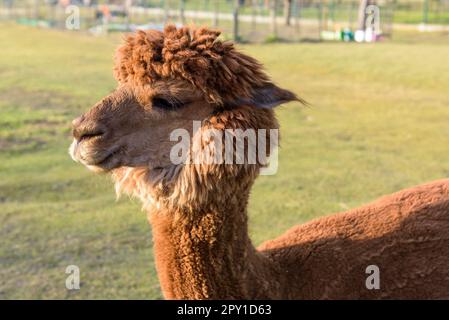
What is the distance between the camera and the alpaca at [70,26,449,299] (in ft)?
8.96

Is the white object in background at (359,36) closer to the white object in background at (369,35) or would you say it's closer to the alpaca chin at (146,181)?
the white object in background at (369,35)

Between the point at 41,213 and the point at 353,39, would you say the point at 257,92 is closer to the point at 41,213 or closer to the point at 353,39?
the point at 41,213

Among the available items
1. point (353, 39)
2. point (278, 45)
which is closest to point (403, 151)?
point (278, 45)

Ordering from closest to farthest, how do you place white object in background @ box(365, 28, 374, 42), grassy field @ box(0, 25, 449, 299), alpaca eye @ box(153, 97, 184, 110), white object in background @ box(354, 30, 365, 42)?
alpaca eye @ box(153, 97, 184, 110)
grassy field @ box(0, 25, 449, 299)
white object in background @ box(365, 28, 374, 42)
white object in background @ box(354, 30, 365, 42)

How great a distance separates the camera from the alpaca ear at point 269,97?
2.79m

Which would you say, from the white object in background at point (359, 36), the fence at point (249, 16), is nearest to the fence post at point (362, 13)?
the white object in background at point (359, 36)

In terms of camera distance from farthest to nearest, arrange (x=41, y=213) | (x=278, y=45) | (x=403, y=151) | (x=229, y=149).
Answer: (x=278, y=45)
(x=403, y=151)
(x=41, y=213)
(x=229, y=149)

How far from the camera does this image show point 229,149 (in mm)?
2701

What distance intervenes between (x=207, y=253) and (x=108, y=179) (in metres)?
0.68

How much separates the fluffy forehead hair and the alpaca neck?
409mm

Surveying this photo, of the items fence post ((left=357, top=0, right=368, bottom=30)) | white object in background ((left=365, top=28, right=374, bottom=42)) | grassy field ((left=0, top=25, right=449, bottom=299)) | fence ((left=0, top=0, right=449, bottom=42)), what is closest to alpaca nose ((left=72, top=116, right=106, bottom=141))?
grassy field ((left=0, top=25, right=449, bottom=299))

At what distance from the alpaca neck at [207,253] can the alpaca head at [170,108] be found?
9cm

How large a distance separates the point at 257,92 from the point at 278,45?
23106 millimetres

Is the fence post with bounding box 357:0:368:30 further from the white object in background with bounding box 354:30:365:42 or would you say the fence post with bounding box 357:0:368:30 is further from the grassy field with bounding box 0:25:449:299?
the grassy field with bounding box 0:25:449:299
